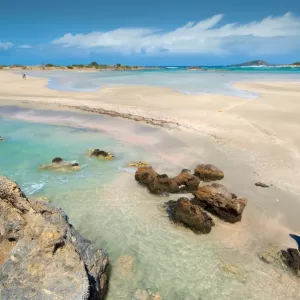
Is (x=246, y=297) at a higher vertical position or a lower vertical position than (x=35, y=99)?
higher

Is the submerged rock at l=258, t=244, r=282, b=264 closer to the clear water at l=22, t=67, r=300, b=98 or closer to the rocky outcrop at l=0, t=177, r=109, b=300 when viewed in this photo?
the rocky outcrop at l=0, t=177, r=109, b=300

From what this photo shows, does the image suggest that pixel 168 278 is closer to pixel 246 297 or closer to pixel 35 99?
pixel 246 297

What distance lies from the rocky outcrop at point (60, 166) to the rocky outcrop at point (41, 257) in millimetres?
6570


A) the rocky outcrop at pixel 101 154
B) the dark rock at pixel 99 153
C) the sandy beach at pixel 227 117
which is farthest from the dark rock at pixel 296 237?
the dark rock at pixel 99 153

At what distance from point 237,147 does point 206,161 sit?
102 inches

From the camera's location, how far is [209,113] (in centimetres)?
2330

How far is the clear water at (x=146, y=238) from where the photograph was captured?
256 inches

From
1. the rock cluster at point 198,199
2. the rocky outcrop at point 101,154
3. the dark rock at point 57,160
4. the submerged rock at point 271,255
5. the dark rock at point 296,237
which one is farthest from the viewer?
the rocky outcrop at point 101,154

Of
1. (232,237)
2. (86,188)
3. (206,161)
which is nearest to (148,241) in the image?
(232,237)

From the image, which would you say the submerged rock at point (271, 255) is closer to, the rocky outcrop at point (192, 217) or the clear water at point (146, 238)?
the clear water at point (146, 238)

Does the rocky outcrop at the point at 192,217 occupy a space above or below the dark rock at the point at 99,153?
above

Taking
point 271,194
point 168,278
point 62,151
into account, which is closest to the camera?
point 168,278

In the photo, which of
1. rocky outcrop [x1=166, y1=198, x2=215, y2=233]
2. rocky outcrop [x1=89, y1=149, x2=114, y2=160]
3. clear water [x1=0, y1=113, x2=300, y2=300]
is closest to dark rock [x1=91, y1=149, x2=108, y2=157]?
rocky outcrop [x1=89, y1=149, x2=114, y2=160]

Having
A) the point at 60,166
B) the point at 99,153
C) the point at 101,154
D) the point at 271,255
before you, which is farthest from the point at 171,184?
the point at 60,166
